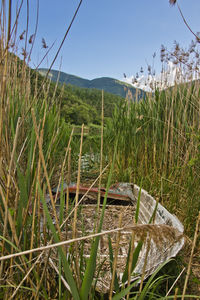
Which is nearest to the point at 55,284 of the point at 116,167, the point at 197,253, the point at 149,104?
the point at 197,253

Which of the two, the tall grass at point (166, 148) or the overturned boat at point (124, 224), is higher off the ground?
the tall grass at point (166, 148)

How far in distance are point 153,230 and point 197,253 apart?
1.37 metres

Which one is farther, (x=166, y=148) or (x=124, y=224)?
(x=166, y=148)

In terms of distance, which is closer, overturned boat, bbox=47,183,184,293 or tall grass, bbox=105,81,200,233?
overturned boat, bbox=47,183,184,293

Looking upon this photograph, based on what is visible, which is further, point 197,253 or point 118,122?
point 118,122

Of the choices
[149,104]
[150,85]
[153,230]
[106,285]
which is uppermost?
[150,85]

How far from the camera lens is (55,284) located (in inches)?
30.4

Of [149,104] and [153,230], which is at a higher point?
[149,104]

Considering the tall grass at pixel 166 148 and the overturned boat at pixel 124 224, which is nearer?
the overturned boat at pixel 124 224

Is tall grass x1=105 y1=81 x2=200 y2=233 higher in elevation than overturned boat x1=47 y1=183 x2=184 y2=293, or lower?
higher

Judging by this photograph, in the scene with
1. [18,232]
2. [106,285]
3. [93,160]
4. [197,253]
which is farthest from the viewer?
[93,160]

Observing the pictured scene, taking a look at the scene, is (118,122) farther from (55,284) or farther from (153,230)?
(153,230)

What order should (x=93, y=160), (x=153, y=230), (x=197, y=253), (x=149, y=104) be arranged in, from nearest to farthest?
(x=153, y=230)
(x=197, y=253)
(x=149, y=104)
(x=93, y=160)

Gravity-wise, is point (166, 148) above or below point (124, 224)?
above
